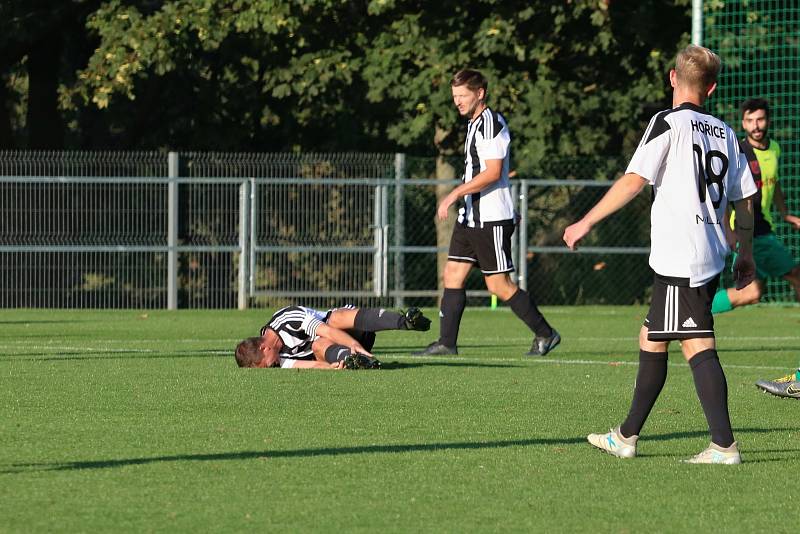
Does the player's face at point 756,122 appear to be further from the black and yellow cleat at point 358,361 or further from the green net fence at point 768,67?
the green net fence at point 768,67

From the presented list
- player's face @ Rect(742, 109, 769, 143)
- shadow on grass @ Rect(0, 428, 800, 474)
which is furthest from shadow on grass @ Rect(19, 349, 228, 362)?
shadow on grass @ Rect(0, 428, 800, 474)

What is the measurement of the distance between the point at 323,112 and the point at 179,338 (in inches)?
495

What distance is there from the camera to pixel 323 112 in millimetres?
27906

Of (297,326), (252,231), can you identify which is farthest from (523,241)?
(297,326)

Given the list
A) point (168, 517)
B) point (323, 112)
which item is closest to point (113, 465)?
point (168, 517)

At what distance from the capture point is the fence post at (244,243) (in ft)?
75.0

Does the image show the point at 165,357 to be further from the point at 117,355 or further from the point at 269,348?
the point at 269,348

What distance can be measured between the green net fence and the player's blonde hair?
663 inches

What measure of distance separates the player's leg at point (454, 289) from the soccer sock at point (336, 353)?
1.69 m

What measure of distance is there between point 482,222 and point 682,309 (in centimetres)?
575

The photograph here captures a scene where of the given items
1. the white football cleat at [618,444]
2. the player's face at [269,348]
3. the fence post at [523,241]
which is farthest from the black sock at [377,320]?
the fence post at [523,241]

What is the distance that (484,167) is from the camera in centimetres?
1247

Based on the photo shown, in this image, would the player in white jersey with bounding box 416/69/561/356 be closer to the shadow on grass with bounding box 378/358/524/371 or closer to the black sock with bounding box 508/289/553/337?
the black sock with bounding box 508/289/553/337

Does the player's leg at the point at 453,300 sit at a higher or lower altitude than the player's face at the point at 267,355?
higher
